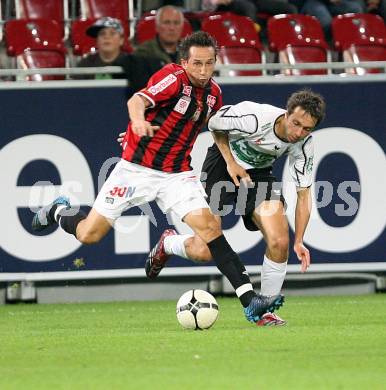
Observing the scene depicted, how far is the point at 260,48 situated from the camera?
13.5 m

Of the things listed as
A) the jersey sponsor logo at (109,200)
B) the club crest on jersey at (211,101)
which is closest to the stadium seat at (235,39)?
the club crest on jersey at (211,101)

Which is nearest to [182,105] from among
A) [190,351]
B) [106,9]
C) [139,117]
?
[139,117]

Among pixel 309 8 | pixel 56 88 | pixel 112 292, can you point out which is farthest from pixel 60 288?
pixel 309 8

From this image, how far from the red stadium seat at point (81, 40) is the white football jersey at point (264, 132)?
4.62m

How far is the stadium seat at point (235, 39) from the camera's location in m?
13.3

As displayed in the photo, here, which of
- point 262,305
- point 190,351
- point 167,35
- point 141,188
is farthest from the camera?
point 167,35

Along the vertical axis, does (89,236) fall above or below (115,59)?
below

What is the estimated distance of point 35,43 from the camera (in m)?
13.3

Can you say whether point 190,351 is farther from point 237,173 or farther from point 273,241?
point 237,173

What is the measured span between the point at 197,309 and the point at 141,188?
3.67ft

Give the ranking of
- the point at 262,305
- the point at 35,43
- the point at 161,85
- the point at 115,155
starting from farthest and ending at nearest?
the point at 35,43 → the point at 115,155 → the point at 161,85 → the point at 262,305

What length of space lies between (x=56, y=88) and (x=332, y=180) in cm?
285

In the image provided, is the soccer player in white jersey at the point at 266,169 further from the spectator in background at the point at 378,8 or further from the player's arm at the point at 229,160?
the spectator in background at the point at 378,8

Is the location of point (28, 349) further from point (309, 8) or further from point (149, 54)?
point (309, 8)
